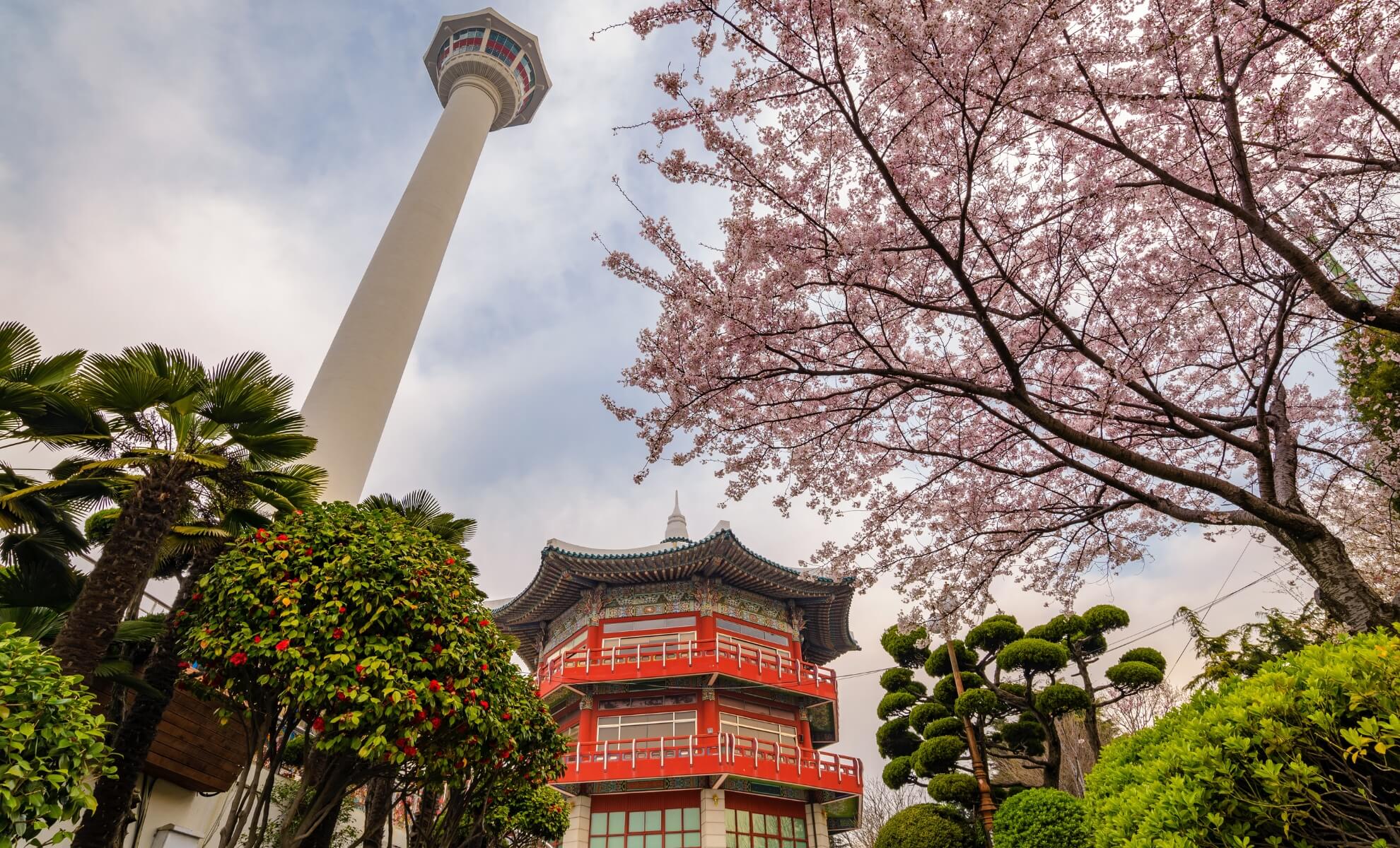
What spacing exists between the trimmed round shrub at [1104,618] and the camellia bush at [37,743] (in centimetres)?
1612

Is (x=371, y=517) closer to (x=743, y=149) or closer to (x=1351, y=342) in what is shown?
(x=743, y=149)

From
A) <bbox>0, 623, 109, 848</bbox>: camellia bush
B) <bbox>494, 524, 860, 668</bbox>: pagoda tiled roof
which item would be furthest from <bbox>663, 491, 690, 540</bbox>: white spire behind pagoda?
<bbox>0, 623, 109, 848</bbox>: camellia bush

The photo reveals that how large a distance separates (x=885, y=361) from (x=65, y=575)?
7.75 metres

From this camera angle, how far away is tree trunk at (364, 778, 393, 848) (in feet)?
23.1

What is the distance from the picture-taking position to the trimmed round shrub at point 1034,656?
46.4 ft

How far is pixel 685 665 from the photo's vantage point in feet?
56.5

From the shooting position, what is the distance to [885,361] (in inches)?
242

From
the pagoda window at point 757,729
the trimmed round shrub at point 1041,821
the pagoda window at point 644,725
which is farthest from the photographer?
the pagoda window at point 757,729

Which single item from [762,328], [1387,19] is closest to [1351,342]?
[1387,19]

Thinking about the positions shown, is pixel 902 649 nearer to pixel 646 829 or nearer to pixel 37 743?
pixel 646 829

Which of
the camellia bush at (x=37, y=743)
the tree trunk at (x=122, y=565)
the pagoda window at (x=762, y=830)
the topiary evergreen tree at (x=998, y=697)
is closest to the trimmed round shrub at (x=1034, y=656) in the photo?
the topiary evergreen tree at (x=998, y=697)

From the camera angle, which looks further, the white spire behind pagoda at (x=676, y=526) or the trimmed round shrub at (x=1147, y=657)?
the white spire behind pagoda at (x=676, y=526)

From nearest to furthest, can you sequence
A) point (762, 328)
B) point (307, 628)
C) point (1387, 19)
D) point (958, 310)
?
1. point (307, 628)
2. point (1387, 19)
3. point (958, 310)
4. point (762, 328)

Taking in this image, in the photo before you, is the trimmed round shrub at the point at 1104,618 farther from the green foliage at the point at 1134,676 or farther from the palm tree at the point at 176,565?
the palm tree at the point at 176,565
